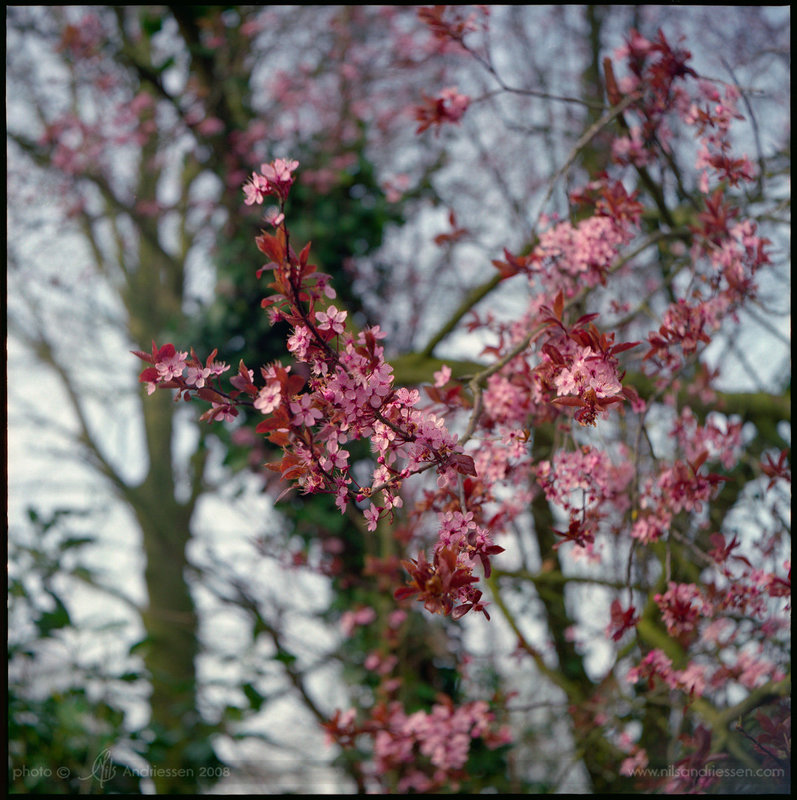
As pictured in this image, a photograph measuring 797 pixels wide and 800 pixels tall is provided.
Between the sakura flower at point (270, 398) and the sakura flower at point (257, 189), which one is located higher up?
the sakura flower at point (257, 189)

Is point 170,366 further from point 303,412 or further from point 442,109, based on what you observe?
point 442,109

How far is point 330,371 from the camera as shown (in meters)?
0.93

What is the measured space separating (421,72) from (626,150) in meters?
2.41

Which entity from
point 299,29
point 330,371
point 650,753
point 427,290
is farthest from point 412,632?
point 299,29

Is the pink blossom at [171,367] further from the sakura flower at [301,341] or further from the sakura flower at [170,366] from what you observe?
the sakura flower at [301,341]

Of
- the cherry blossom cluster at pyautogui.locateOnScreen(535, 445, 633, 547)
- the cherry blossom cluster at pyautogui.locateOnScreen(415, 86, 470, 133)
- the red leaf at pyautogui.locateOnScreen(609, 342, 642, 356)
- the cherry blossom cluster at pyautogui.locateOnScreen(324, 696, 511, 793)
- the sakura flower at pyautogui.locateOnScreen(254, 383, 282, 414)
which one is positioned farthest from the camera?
the cherry blossom cluster at pyautogui.locateOnScreen(324, 696, 511, 793)

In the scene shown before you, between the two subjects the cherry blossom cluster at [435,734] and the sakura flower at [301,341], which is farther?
the cherry blossom cluster at [435,734]

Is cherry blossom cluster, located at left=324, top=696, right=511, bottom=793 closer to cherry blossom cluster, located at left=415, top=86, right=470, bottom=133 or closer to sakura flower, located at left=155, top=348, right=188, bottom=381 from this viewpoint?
sakura flower, located at left=155, top=348, right=188, bottom=381

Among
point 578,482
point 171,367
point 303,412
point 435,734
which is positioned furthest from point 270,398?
point 435,734

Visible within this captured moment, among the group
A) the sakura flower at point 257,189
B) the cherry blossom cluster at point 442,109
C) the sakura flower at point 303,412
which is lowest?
the sakura flower at point 303,412
